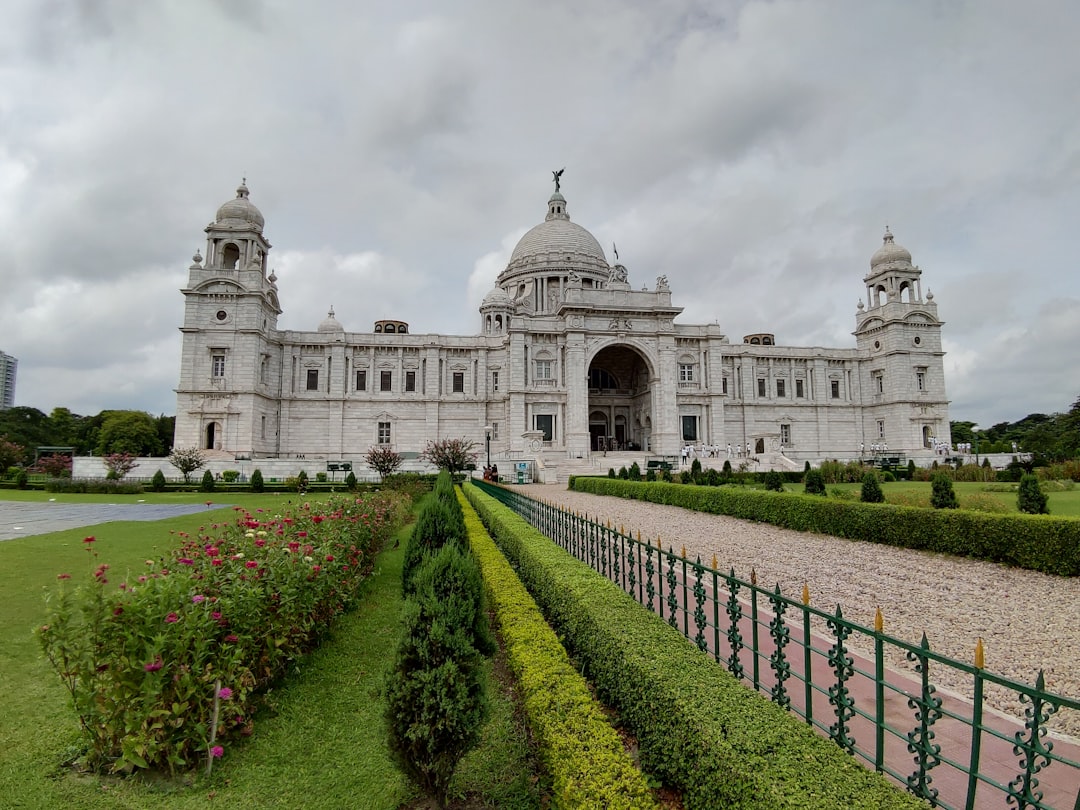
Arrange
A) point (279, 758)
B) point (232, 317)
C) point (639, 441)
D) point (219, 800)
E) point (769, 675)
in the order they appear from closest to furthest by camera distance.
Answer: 1. point (219, 800)
2. point (279, 758)
3. point (769, 675)
4. point (232, 317)
5. point (639, 441)

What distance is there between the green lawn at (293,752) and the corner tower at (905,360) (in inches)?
2038

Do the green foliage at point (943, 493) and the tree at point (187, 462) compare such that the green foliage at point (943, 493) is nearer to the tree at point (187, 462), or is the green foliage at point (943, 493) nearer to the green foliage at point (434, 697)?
the green foliage at point (434, 697)

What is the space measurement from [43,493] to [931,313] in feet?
199

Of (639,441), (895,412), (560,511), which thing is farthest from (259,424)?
(895,412)

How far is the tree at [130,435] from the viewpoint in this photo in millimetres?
52156

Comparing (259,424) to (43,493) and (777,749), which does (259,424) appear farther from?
(777,749)

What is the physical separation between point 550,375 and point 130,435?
40.3 m

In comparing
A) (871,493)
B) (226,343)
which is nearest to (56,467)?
(226,343)

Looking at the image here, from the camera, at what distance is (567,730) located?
2.96 m

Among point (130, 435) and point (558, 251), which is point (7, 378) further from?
point (558, 251)

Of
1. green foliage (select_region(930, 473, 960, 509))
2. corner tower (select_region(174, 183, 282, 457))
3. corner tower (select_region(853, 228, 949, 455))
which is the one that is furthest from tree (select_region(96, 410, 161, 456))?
corner tower (select_region(853, 228, 949, 455))

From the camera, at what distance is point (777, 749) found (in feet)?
8.04

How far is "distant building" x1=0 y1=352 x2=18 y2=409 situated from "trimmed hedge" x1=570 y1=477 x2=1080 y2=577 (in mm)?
140483

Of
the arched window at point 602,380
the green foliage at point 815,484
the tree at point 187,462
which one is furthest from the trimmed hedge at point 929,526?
the arched window at point 602,380
